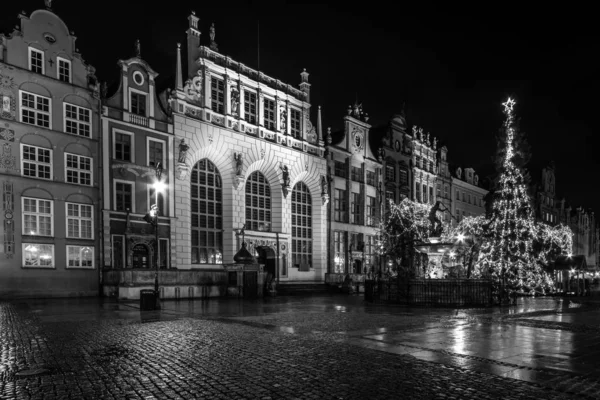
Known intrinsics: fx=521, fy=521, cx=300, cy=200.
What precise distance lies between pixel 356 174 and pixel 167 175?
23.0 m

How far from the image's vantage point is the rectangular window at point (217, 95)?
40.6 m

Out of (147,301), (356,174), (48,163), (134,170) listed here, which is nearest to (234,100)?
(134,170)

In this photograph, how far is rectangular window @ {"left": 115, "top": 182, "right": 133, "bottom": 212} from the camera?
33.6 m

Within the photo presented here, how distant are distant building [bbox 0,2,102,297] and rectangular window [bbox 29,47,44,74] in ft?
0.19

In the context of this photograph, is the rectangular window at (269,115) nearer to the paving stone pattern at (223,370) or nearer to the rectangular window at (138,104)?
the rectangular window at (138,104)

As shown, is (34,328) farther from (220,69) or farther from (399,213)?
(399,213)

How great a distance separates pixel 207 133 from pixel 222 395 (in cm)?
3362

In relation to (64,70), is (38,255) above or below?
below

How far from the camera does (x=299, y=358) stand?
990 centimetres

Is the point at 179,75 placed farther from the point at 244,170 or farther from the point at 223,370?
the point at 223,370

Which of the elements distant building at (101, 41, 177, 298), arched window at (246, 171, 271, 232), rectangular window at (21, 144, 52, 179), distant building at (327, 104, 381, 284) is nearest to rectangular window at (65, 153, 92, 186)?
distant building at (101, 41, 177, 298)

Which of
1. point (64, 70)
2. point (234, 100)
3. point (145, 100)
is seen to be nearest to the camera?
point (64, 70)

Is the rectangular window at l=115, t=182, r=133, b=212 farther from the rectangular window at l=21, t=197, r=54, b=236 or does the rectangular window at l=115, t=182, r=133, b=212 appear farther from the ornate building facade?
the rectangular window at l=21, t=197, r=54, b=236

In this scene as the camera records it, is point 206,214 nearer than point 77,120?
No
